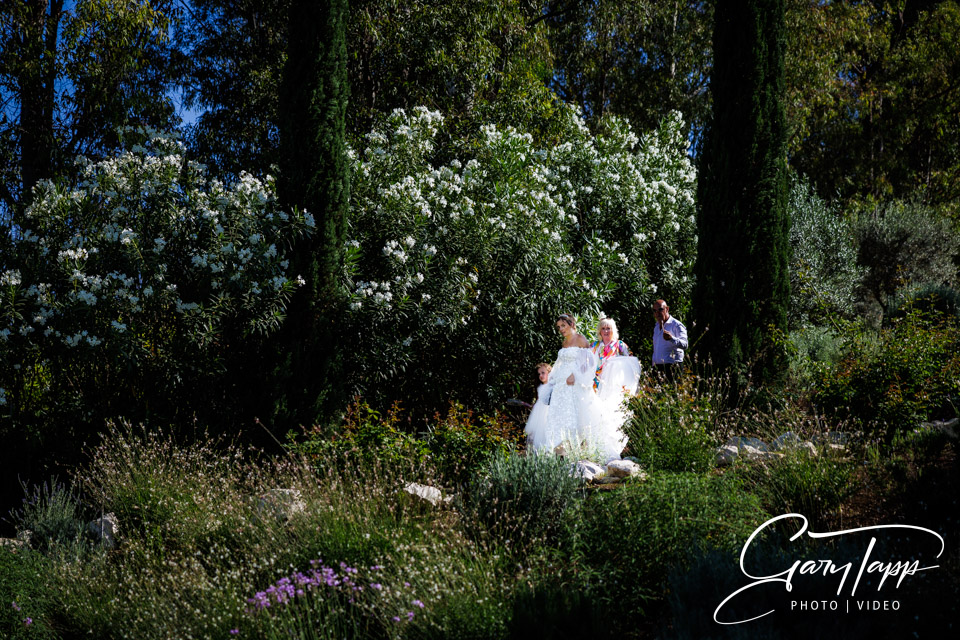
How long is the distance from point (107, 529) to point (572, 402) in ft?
13.8

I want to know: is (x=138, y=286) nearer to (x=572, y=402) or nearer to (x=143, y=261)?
(x=143, y=261)

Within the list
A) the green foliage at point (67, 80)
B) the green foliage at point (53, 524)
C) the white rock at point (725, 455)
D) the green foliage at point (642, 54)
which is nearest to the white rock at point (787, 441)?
the white rock at point (725, 455)

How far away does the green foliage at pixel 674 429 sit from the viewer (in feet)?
18.2

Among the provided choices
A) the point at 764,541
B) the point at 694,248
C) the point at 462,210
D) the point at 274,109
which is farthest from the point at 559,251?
the point at 274,109

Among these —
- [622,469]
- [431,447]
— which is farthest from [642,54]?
[622,469]

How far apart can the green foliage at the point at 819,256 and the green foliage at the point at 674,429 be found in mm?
7228

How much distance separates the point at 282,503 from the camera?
15.4 feet

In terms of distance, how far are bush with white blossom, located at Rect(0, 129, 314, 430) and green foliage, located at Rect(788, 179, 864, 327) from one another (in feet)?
31.2

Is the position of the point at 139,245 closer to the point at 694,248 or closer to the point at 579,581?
the point at 579,581

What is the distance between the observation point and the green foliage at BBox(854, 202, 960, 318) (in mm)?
16141

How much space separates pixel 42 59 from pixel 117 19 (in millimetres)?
1114

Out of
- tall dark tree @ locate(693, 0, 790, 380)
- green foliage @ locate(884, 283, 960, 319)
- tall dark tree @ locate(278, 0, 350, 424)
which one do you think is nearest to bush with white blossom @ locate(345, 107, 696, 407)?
tall dark tree @ locate(278, 0, 350, 424)

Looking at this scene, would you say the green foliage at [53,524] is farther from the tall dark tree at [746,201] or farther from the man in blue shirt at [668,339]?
the tall dark tree at [746,201]

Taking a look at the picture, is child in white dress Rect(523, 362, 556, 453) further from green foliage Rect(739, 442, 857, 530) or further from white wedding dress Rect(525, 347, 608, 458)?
green foliage Rect(739, 442, 857, 530)
